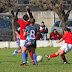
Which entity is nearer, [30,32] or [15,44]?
[30,32]

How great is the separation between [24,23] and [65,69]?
2608mm

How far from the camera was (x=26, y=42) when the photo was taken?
39.1ft

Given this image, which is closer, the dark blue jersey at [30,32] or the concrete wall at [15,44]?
the dark blue jersey at [30,32]

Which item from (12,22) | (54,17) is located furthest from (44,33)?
(54,17)

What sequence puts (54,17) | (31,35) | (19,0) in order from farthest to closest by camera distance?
(19,0), (54,17), (31,35)

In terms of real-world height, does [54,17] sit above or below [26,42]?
below

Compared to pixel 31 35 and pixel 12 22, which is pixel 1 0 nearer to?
pixel 12 22

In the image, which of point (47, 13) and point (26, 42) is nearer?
point (26, 42)

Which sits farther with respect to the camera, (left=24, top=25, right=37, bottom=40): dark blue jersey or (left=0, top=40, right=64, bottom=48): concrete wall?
(left=0, top=40, right=64, bottom=48): concrete wall

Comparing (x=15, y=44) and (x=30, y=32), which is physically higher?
(x=30, y=32)

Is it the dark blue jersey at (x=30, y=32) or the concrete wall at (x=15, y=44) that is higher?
the dark blue jersey at (x=30, y=32)

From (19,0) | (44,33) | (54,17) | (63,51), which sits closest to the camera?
(63,51)

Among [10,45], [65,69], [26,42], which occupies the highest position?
[26,42]

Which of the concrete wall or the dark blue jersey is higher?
the dark blue jersey
